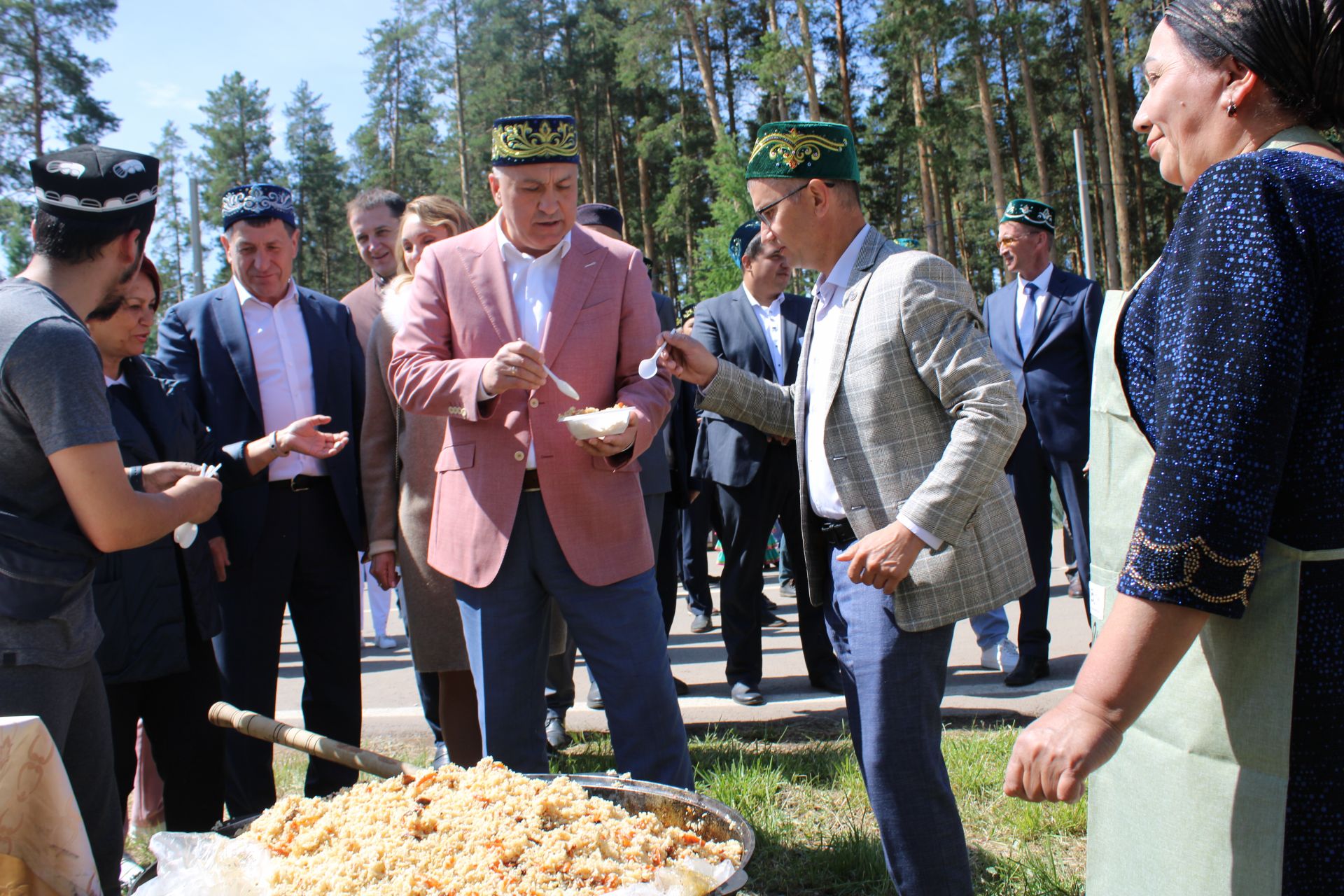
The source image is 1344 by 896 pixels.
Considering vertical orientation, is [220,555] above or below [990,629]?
above

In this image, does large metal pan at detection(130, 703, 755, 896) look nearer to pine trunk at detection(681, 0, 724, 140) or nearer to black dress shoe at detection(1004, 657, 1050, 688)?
black dress shoe at detection(1004, 657, 1050, 688)

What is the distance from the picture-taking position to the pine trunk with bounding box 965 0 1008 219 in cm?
2322

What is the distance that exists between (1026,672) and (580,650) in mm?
3091

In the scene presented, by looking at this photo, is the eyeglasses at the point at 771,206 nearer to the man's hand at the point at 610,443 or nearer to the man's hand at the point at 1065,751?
the man's hand at the point at 610,443

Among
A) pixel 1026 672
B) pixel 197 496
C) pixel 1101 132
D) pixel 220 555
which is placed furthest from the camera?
pixel 1101 132

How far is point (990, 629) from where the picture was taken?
5629 mm

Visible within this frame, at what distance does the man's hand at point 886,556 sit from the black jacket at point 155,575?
6.75 ft

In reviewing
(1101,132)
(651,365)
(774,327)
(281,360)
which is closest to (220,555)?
(281,360)

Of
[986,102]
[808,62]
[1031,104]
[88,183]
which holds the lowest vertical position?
[88,183]

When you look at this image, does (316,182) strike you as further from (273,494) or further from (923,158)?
(273,494)

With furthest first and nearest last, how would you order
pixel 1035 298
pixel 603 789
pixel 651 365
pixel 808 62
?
pixel 808 62 → pixel 1035 298 → pixel 651 365 → pixel 603 789

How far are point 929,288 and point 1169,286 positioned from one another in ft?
3.80

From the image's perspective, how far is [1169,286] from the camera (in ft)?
4.69

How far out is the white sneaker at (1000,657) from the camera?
217 inches
